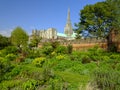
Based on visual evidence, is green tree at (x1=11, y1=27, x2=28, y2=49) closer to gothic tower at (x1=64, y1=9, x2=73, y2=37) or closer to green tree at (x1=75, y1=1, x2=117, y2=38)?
green tree at (x1=75, y1=1, x2=117, y2=38)

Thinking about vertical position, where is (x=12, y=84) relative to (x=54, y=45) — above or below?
below

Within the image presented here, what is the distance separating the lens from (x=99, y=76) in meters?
12.5

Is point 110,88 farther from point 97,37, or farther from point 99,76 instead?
point 97,37

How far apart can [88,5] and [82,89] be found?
3762 centimetres

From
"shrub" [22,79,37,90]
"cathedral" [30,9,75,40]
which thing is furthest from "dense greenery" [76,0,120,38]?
"cathedral" [30,9,75,40]

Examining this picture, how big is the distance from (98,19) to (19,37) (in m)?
16.5

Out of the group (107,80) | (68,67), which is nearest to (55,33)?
(68,67)

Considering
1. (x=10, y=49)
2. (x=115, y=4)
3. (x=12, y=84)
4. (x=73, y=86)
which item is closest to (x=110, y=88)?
(x=73, y=86)

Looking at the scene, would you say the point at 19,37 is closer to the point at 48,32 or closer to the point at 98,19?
the point at 98,19

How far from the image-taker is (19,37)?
51.3m

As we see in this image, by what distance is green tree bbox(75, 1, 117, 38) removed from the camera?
44.9m

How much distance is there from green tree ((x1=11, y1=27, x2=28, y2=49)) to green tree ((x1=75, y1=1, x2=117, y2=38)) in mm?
12732

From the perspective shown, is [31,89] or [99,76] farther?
[31,89]

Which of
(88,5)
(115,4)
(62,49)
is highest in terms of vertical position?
Result: (88,5)
